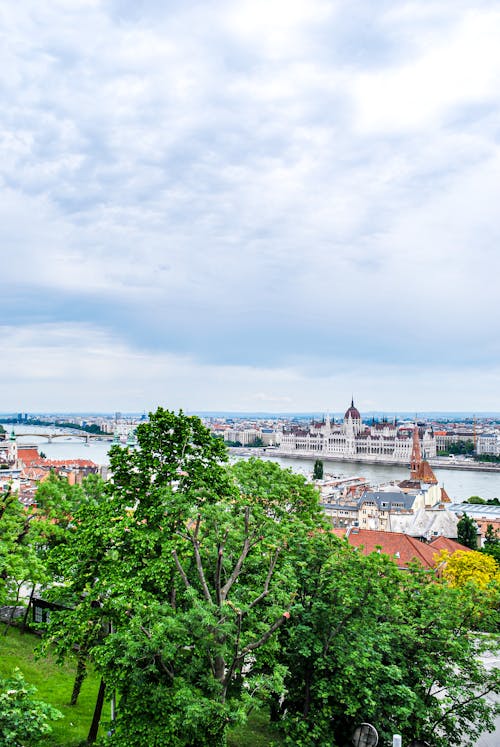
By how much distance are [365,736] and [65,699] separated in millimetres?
6219

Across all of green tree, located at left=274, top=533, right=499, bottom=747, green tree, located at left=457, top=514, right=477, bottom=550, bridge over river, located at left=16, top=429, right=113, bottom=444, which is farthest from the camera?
bridge over river, located at left=16, top=429, right=113, bottom=444

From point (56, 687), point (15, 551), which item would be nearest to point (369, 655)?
point (15, 551)

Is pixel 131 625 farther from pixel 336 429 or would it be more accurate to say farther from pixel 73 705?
pixel 336 429

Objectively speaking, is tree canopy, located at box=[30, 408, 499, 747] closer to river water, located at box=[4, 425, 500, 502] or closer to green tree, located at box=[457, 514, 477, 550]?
green tree, located at box=[457, 514, 477, 550]

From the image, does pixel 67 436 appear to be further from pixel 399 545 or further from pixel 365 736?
pixel 365 736

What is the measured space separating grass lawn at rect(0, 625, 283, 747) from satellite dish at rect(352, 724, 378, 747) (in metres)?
1.21

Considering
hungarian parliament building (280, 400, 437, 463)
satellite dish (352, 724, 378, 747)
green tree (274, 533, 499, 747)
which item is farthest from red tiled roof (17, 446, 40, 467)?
satellite dish (352, 724, 378, 747)

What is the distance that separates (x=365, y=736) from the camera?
8.63m

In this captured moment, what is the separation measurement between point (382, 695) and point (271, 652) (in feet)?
5.90

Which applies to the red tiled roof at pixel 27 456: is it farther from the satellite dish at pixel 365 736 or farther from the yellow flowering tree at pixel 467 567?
the satellite dish at pixel 365 736

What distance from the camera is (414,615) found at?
10.9 meters

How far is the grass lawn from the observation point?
10.2 m

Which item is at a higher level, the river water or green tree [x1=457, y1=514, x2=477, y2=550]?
green tree [x1=457, y1=514, x2=477, y2=550]

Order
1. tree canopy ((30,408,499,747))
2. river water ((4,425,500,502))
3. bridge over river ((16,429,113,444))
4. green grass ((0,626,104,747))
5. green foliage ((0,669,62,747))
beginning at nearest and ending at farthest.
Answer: green foliage ((0,669,62,747)) < tree canopy ((30,408,499,747)) < green grass ((0,626,104,747)) < river water ((4,425,500,502)) < bridge over river ((16,429,113,444))
